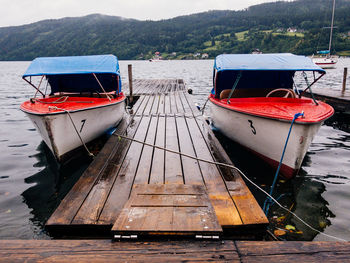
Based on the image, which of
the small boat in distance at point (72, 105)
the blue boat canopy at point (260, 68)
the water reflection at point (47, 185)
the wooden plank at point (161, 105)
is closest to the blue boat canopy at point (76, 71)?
the small boat in distance at point (72, 105)

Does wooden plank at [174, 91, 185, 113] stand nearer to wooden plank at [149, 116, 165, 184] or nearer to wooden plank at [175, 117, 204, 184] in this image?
wooden plank at [175, 117, 204, 184]

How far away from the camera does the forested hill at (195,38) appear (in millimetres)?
92188

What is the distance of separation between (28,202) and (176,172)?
3105mm

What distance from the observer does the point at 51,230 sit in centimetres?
284

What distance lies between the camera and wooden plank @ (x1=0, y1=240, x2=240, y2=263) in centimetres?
214

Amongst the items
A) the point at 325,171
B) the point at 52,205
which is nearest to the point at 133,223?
the point at 52,205

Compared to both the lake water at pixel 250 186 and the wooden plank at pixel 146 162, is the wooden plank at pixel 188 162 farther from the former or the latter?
the lake water at pixel 250 186

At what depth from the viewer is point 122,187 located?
3734 millimetres

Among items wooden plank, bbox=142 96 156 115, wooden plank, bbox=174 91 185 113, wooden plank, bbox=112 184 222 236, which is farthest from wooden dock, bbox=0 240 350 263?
wooden plank, bbox=174 91 185 113

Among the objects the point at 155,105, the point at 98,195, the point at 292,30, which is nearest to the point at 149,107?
the point at 155,105

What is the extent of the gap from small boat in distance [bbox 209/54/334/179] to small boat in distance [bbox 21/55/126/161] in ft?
11.3

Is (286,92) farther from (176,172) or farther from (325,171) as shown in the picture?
(176,172)

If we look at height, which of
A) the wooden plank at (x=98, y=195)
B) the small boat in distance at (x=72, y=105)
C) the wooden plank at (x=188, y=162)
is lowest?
the wooden plank at (x=188, y=162)

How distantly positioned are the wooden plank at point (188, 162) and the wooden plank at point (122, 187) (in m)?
0.94
